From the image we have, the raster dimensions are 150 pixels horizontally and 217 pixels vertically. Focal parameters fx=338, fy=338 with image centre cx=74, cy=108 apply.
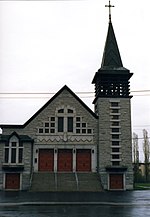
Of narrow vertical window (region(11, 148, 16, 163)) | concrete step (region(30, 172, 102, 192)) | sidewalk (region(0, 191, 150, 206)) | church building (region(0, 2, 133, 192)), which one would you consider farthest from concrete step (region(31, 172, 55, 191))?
sidewalk (region(0, 191, 150, 206))

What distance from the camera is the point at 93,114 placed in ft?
137

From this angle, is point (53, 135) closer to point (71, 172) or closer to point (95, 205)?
point (71, 172)

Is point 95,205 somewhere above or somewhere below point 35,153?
below

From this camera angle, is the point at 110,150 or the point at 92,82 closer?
the point at 110,150

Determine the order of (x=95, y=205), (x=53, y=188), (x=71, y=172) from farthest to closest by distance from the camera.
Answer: (x=71, y=172), (x=53, y=188), (x=95, y=205)

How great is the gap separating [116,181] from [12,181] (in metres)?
12.0

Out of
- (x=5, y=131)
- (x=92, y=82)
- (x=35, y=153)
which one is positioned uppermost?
(x=92, y=82)

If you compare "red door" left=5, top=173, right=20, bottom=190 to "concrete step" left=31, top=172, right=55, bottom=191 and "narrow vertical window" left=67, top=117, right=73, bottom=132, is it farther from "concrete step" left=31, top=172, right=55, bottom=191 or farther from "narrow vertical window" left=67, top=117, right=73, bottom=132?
"narrow vertical window" left=67, top=117, right=73, bottom=132

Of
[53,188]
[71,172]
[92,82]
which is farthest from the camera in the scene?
[92,82]

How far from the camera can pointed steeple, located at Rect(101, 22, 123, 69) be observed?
43.2m

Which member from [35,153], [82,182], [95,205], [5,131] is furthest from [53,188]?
[95,205]

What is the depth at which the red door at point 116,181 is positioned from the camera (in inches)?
1535

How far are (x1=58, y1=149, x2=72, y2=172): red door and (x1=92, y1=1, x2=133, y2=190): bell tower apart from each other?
3.61 m

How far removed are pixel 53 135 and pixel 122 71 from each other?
11618 mm
